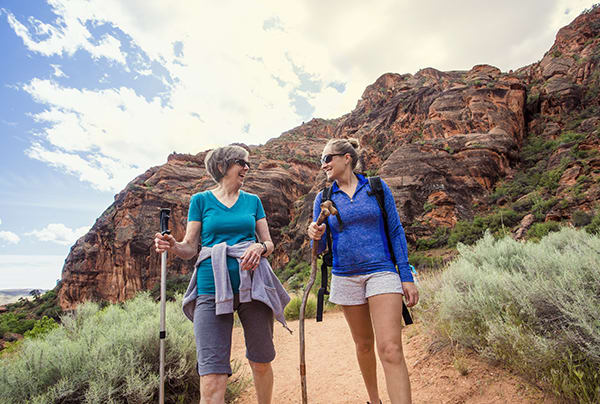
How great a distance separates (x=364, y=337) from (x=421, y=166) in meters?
23.3

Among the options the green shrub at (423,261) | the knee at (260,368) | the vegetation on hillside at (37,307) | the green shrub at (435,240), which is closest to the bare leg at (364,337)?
the knee at (260,368)

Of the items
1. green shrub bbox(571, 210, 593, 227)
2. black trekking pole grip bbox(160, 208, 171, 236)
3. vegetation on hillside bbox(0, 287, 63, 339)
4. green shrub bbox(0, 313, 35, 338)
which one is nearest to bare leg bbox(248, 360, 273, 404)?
black trekking pole grip bbox(160, 208, 171, 236)

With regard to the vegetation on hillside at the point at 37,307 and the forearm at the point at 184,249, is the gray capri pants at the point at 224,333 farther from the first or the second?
the vegetation on hillside at the point at 37,307

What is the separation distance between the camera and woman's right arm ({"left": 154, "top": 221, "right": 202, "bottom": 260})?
2.05 meters

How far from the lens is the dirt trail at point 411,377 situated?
2717 millimetres

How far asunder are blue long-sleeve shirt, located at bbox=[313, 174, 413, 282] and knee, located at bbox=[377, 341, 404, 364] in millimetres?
434

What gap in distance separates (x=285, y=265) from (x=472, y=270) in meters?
27.2

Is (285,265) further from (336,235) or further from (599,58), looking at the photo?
(599,58)

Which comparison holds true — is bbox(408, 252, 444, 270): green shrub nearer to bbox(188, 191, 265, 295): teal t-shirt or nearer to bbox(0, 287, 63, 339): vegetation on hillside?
bbox(188, 191, 265, 295): teal t-shirt

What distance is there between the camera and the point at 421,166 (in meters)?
23.3

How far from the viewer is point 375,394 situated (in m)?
2.38

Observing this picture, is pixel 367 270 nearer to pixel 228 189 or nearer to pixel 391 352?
pixel 391 352

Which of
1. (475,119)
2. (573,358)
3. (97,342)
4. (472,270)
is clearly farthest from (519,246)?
(475,119)

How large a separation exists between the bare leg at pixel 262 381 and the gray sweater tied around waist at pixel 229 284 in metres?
0.34
